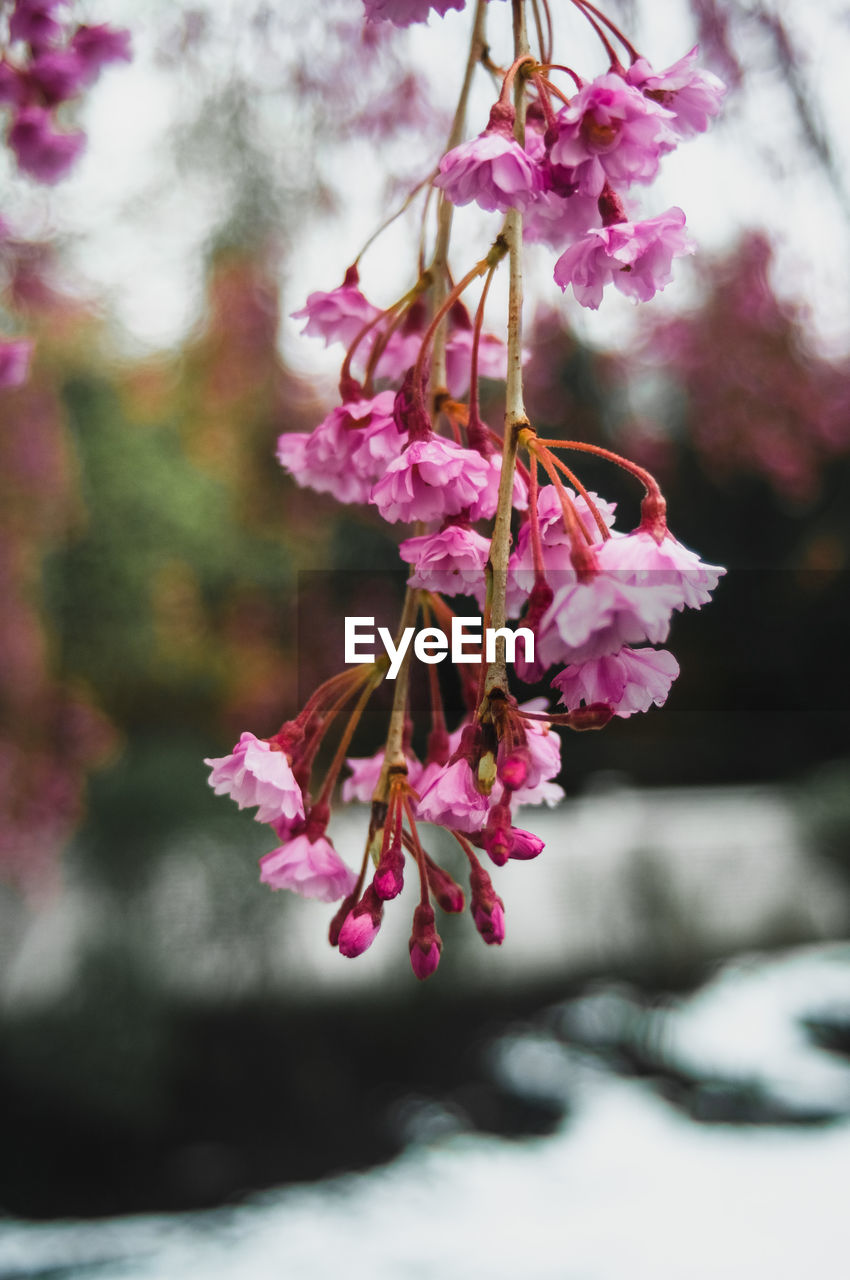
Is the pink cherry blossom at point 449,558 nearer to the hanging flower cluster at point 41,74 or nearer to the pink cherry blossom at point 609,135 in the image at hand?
the pink cherry blossom at point 609,135

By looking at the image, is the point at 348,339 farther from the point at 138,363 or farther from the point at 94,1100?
the point at 138,363

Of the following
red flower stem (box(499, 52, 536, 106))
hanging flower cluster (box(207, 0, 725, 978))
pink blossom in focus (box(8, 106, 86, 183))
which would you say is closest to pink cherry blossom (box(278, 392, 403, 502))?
hanging flower cluster (box(207, 0, 725, 978))

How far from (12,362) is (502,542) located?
771mm

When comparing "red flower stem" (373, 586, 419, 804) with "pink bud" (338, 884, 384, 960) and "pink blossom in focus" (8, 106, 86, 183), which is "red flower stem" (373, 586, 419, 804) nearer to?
"pink bud" (338, 884, 384, 960)

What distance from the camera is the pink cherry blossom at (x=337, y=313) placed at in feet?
1.35

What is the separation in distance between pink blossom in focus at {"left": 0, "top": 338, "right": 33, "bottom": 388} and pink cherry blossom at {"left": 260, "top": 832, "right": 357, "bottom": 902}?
695 millimetres

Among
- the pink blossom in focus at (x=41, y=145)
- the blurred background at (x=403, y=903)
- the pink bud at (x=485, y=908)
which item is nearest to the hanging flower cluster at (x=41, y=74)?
the pink blossom in focus at (x=41, y=145)

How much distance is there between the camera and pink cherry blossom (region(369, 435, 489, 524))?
28cm

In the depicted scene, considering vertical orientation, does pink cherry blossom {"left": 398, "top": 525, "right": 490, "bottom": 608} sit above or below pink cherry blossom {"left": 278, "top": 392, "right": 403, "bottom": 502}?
below

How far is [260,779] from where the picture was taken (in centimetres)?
30

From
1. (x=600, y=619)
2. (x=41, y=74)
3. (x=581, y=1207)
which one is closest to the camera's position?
(x=600, y=619)

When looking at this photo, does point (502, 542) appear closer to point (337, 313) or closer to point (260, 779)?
point (260, 779)

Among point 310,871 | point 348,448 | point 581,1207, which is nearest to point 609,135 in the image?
point 348,448

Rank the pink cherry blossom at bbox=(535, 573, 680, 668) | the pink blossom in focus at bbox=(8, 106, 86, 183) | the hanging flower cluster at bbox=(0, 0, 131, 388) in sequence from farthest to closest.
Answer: the pink blossom in focus at bbox=(8, 106, 86, 183) → the hanging flower cluster at bbox=(0, 0, 131, 388) → the pink cherry blossom at bbox=(535, 573, 680, 668)
